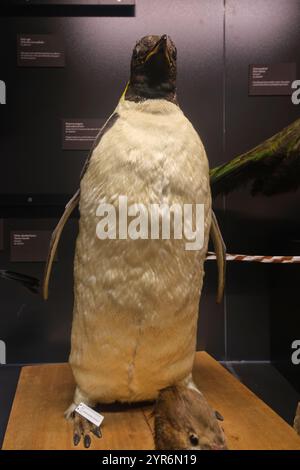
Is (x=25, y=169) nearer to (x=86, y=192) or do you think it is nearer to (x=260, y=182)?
(x=86, y=192)

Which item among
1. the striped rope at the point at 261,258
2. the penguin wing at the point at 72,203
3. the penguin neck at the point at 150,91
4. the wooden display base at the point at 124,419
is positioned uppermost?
the penguin neck at the point at 150,91

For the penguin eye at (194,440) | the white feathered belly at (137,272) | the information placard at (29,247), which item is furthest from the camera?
the information placard at (29,247)

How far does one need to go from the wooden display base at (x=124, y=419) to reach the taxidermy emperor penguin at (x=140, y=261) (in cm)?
5

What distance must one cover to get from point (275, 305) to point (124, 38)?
3.48 feet

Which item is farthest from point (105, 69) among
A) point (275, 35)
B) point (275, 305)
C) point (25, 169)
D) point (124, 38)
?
point (275, 305)

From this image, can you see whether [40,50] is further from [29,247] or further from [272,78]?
Result: [272,78]

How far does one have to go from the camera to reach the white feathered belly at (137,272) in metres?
1.17

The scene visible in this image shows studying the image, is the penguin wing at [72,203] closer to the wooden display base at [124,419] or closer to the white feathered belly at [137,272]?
the white feathered belly at [137,272]

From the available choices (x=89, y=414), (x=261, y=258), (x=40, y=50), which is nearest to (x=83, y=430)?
(x=89, y=414)

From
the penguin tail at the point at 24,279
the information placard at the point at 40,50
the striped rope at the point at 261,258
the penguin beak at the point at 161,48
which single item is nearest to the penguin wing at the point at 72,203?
the penguin beak at the point at 161,48

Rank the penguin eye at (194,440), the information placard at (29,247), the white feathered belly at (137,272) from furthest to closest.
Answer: the information placard at (29,247) < the white feathered belly at (137,272) < the penguin eye at (194,440)

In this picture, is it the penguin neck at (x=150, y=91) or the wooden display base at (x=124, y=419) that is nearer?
the wooden display base at (x=124, y=419)

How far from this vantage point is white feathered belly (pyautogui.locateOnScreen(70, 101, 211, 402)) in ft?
3.82

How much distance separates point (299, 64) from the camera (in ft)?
5.63
